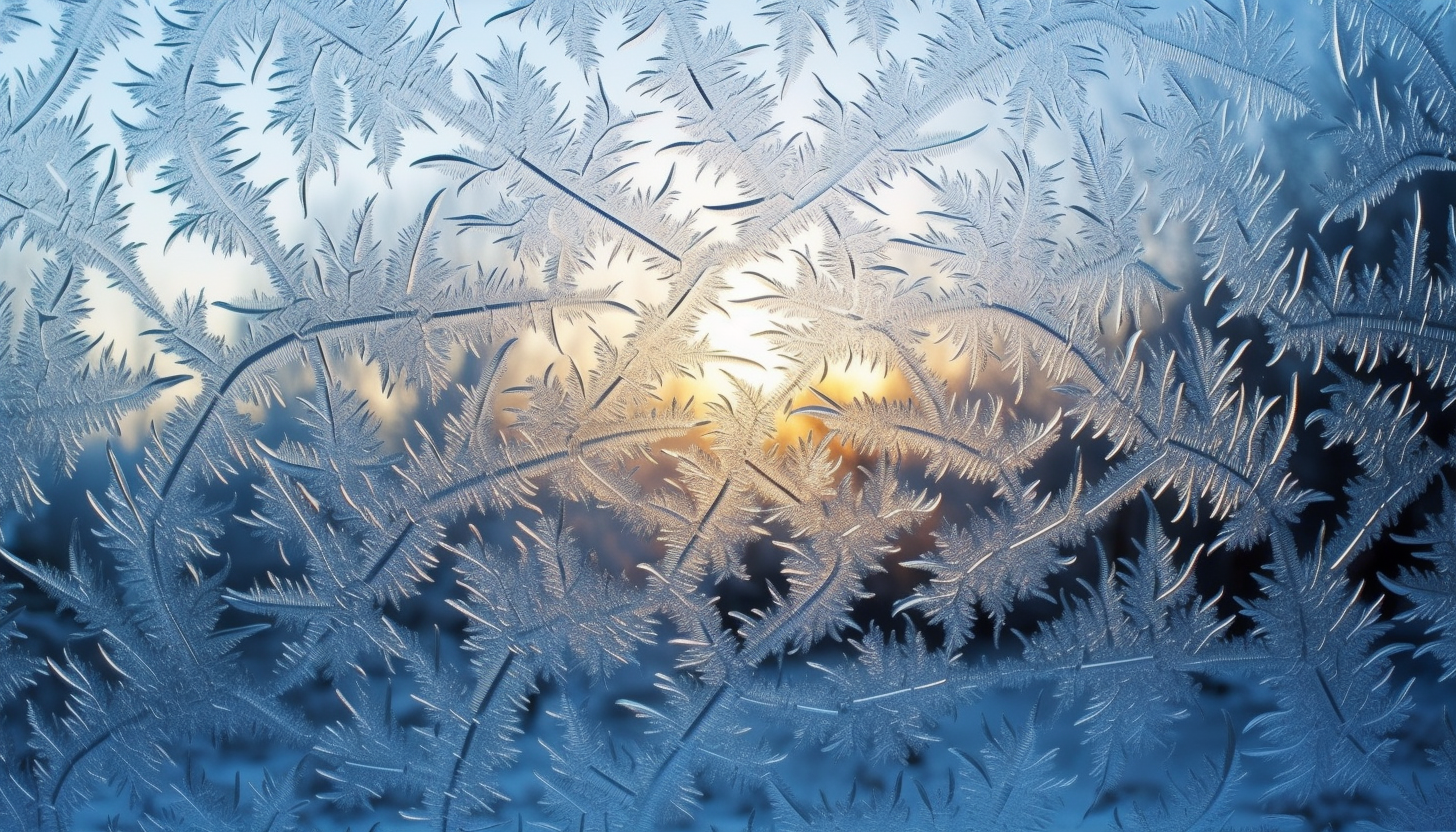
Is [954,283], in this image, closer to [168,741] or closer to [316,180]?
[316,180]

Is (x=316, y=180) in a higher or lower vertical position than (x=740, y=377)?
higher

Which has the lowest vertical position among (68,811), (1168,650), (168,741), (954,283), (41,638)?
(68,811)

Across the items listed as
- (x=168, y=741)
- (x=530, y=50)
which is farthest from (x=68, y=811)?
(x=530, y=50)

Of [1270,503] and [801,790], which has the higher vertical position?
[1270,503]

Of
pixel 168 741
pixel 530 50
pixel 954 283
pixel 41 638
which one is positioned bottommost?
pixel 168 741

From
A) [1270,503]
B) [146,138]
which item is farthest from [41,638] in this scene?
[1270,503]

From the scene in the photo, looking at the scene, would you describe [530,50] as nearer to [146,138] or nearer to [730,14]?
[730,14]
